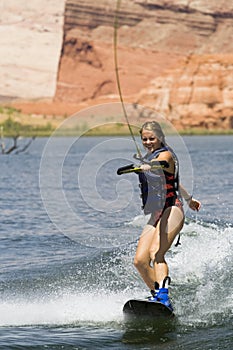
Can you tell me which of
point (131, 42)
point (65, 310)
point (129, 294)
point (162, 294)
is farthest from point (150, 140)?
point (131, 42)

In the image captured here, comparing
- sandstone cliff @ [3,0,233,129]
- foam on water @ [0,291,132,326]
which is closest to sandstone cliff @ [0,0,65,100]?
sandstone cliff @ [3,0,233,129]

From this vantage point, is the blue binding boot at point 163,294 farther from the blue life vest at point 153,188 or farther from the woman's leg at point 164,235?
the blue life vest at point 153,188

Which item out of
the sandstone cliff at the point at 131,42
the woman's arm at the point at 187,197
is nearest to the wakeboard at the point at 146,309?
the woman's arm at the point at 187,197

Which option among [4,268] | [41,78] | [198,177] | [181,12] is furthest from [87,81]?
[4,268]

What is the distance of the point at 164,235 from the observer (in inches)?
334

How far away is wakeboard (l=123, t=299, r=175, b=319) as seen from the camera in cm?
835

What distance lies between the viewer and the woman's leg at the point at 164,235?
27.7 ft

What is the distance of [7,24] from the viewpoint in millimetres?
180375

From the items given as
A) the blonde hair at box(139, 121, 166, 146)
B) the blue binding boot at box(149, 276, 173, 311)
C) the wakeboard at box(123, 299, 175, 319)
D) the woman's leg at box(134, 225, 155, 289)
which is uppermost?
the blonde hair at box(139, 121, 166, 146)

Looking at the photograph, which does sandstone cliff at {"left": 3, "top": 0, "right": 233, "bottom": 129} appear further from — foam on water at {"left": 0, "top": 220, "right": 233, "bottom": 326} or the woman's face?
the woman's face

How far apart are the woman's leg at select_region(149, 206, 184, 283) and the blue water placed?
633mm

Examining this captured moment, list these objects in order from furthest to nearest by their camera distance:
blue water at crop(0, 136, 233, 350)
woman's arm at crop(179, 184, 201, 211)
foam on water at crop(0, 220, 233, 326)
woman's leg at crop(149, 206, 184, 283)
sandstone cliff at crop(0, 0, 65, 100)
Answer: sandstone cliff at crop(0, 0, 65, 100) < foam on water at crop(0, 220, 233, 326) < woman's arm at crop(179, 184, 201, 211) < woman's leg at crop(149, 206, 184, 283) < blue water at crop(0, 136, 233, 350)

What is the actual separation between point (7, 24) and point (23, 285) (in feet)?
573

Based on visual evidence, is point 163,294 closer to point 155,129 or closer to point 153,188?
point 153,188
